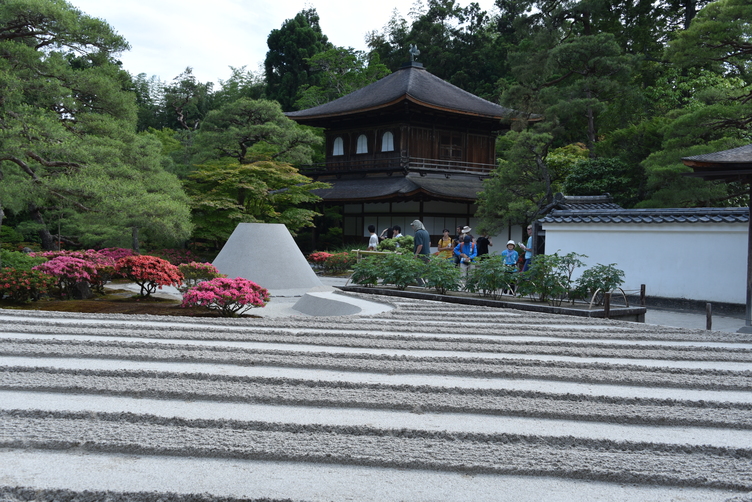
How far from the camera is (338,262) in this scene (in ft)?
56.0

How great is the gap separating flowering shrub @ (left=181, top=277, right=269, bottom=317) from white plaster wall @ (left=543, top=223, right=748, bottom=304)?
8.37 metres

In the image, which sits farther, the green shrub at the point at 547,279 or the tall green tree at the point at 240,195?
the tall green tree at the point at 240,195

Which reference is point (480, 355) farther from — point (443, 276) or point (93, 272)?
point (93, 272)

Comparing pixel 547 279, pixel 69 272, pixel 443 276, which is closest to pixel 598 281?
pixel 547 279

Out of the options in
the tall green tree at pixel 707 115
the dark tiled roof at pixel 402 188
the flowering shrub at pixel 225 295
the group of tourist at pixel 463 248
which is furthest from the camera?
the dark tiled roof at pixel 402 188

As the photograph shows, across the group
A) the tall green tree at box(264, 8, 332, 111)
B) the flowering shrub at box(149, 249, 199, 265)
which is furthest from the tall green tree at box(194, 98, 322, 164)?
the tall green tree at box(264, 8, 332, 111)

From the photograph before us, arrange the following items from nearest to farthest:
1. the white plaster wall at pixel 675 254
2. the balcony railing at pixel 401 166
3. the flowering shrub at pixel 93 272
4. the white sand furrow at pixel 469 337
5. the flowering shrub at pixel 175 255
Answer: the white sand furrow at pixel 469 337 < the flowering shrub at pixel 93 272 < the white plaster wall at pixel 675 254 < the flowering shrub at pixel 175 255 < the balcony railing at pixel 401 166

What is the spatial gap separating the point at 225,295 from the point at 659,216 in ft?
29.5

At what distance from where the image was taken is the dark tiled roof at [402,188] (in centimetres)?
2130

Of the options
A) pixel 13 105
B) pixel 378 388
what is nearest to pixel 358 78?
pixel 13 105

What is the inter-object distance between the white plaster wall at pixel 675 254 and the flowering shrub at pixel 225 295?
8370mm

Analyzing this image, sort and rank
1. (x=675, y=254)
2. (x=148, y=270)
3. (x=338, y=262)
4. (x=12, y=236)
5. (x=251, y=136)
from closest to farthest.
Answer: (x=148, y=270), (x=675, y=254), (x=338, y=262), (x=12, y=236), (x=251, y=136)

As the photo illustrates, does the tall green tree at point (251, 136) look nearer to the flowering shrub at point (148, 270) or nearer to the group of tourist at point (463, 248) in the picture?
the group of tourist at point (463, 248)

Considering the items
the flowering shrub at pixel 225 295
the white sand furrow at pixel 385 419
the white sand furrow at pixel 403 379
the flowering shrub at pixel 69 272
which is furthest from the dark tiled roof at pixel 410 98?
the white sand furrow at pixel 385 419
